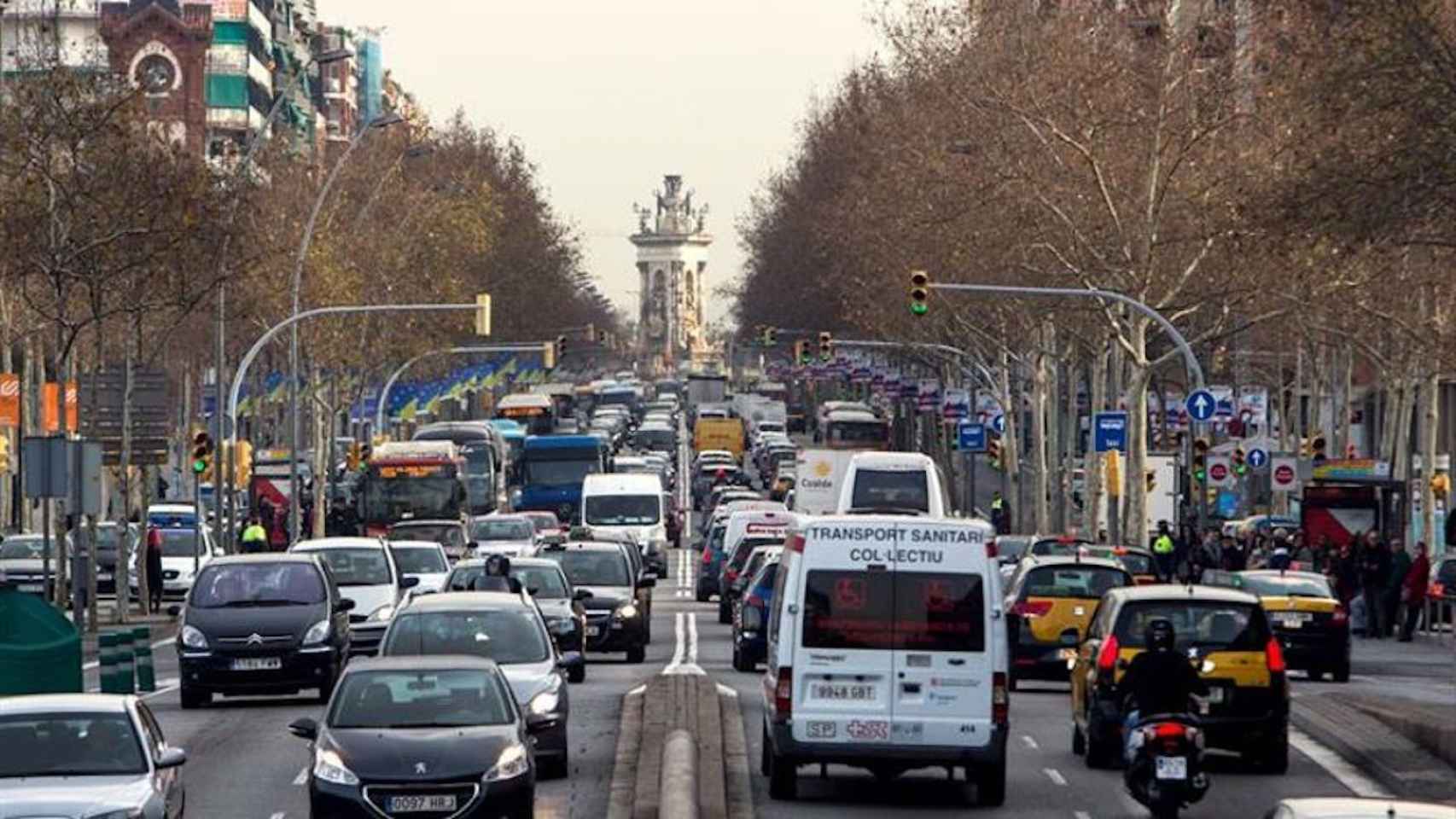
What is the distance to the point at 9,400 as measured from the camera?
236ft

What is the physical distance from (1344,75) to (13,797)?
17.1 meters

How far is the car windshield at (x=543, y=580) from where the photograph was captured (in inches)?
1534

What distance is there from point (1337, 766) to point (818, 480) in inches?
1843

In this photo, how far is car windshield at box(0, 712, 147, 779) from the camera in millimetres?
19594

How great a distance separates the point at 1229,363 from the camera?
406 ft

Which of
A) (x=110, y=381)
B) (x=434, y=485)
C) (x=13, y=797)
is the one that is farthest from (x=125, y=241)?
(x=13, y=797)

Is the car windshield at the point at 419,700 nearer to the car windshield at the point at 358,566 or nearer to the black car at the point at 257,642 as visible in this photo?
the black car at the point at 257,642

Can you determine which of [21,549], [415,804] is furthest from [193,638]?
[21,549]

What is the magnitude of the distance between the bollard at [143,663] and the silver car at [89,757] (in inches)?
648

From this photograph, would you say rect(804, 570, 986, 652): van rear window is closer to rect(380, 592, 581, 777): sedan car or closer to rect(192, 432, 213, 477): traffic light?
rect(380, 592, 581, 777): sedan car

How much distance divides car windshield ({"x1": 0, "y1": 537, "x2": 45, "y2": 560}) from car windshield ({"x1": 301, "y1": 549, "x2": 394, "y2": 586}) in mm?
17613

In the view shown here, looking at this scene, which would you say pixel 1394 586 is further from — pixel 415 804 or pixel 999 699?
pixel 415 804

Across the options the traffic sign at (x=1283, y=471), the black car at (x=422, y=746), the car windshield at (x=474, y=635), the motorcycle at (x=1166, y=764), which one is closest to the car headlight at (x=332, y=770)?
the black car at (x=422, y=746)

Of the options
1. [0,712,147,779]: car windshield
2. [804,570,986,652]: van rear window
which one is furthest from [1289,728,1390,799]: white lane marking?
[0,712,147,779]: car windshield
